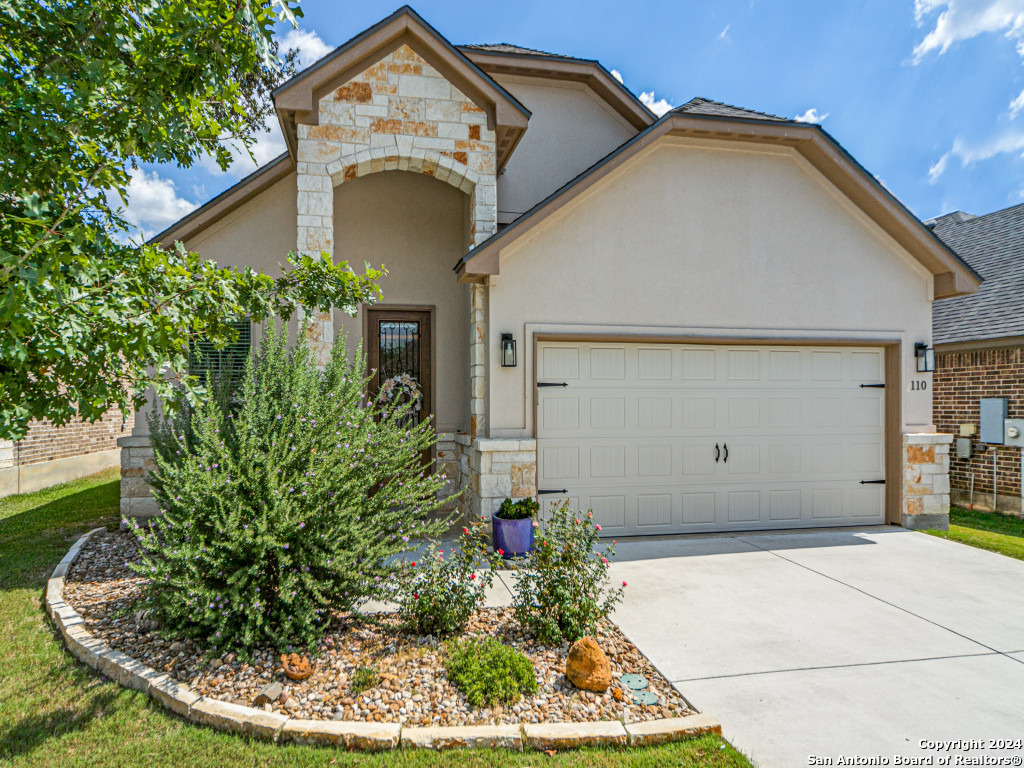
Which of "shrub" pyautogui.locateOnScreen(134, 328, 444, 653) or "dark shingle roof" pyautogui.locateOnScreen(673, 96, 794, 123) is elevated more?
"dark shingle roof" pyautogui.locateOnScreen(673, 96, 794, 123)

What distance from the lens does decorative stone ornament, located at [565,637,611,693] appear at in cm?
360

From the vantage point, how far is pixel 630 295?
7293mm

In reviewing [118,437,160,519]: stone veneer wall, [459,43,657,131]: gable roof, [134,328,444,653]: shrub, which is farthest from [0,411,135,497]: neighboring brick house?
[459,43,657,131]: gable roof

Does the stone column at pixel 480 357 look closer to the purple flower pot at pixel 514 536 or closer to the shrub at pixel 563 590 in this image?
the purple flower pot at pixel 514 536

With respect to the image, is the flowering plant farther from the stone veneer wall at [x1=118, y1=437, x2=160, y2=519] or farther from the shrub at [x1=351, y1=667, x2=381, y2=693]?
the shrub at [x1=351, y1=667, x2=381, y2=693]

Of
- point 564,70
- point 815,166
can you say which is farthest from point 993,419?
point 564,70

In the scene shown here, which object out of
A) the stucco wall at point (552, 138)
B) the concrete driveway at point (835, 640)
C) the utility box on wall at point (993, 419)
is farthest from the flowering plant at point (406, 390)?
the utility box on wall at point (993, 419)

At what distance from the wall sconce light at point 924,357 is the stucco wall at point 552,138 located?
5.56 meters

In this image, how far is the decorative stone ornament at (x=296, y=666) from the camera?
369cm

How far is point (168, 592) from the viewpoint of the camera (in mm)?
4074

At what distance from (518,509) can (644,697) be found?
2980mm

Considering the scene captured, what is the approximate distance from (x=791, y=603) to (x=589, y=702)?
258 cm

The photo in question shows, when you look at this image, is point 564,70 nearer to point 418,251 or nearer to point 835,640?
point 418,251

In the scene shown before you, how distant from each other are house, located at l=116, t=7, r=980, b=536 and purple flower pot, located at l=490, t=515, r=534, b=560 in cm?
47
